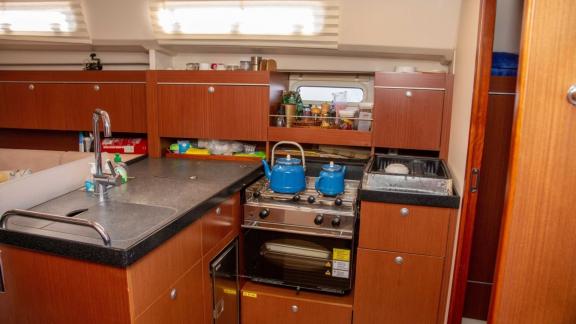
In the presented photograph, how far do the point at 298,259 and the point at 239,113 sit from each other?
96cm

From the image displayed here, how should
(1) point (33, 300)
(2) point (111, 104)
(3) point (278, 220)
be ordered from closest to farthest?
(1) point (33, 300) < (3) point (278, 220) < (2) point (111, 104)

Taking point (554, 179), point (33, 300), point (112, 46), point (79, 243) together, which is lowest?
point (33, 300)

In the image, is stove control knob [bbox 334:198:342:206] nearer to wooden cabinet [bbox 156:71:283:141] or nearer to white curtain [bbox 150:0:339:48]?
wooden cabinet [bbox 156:71:283:141]

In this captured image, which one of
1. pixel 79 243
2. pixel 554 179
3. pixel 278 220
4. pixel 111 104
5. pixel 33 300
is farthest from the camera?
pixel 111 104

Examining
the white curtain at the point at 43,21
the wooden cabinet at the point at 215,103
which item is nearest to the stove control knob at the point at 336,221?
the wooden cabinet at the point at 215,103

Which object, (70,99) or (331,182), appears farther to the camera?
(70,99)

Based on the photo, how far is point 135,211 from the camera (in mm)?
1437

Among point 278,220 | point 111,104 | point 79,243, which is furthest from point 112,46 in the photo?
point 79,243

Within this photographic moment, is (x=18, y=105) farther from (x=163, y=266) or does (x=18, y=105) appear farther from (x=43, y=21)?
(x=163, y=266)

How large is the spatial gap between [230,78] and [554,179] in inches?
73.0

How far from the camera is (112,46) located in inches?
104

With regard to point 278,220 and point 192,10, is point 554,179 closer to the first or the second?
point 278,220

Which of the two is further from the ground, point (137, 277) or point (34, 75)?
point (34, 75)

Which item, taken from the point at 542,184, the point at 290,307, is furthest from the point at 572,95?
the point at 290,307
